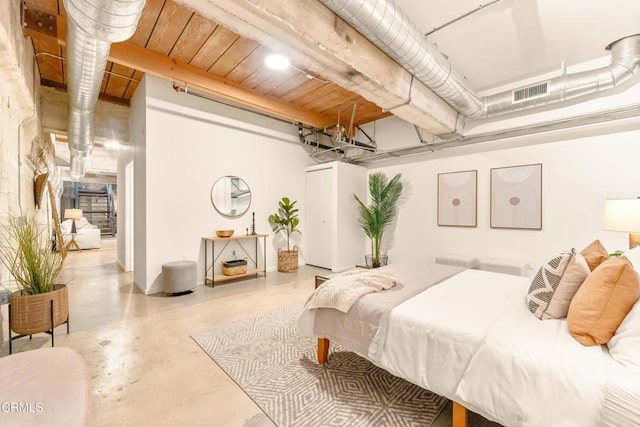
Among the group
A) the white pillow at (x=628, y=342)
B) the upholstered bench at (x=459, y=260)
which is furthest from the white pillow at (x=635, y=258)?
the upholstered bench at (x=459, y=260)

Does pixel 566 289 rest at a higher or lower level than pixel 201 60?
lower

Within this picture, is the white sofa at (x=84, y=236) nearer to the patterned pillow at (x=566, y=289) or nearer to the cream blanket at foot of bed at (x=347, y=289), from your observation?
the cream blanket at foot of bed at (x=347, y=289)

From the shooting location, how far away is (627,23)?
8.43ft

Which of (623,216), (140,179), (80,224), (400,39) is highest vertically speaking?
(400,39)

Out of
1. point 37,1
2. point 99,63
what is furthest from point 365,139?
point 37,1

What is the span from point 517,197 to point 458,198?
79cm

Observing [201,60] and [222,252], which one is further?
[222,252]

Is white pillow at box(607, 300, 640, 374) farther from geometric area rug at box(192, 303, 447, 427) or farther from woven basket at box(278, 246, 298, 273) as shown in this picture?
woven basket at box(278, 246, 298, 273)

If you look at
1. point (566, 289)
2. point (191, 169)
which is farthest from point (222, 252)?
point (566, 289)

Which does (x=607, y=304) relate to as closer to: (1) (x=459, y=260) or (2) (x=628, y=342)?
(2) (x=628, y=342)

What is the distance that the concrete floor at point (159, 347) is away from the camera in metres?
1.58

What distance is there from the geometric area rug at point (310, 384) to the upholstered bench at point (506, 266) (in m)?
2.61

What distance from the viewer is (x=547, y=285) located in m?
1.51

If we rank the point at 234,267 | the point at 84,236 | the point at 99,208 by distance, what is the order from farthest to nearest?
the point at 99,208, the point at 84,236, the point at 234,267
